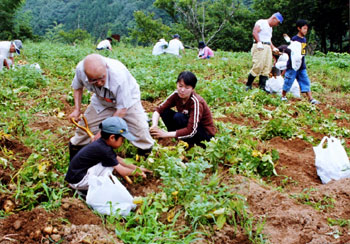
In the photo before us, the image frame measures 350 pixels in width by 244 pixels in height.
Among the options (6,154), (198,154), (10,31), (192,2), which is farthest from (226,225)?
(10,31)

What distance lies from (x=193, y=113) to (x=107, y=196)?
5.32ft

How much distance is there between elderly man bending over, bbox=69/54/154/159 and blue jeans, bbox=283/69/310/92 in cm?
396

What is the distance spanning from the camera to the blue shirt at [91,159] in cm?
286

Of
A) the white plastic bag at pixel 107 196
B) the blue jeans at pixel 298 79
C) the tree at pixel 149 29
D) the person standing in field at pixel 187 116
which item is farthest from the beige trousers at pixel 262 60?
the tree at pixel 149 29

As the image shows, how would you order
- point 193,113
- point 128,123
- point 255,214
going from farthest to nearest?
point 193,113, point 128,123, point 255,214

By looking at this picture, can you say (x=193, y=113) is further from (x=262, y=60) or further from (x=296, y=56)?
(x=262, y=60)

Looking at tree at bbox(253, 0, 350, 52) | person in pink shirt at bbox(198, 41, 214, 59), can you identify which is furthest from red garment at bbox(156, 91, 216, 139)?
tree at bbox(253, 0, 350, 52)

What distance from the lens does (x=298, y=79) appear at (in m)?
6.69

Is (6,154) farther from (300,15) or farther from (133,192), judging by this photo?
(300,15)

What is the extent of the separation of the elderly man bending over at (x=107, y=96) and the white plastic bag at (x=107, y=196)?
57 centimetres

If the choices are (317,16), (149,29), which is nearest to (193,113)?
(317,16)

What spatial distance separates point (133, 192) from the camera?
321cm

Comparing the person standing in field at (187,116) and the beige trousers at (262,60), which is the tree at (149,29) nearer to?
the beige trousers at (262,60)

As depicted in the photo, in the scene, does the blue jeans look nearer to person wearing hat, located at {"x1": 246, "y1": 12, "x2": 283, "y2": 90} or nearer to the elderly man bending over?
person wearing hat, located at {"x1": 246, "y1": 12, "x2": 283, "y2": 90}
